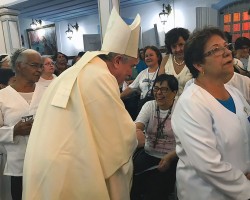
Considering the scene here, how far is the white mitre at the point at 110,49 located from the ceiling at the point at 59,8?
6895mm

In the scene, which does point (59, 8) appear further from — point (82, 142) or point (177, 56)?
point (82, 142)

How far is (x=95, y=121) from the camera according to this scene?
1.33 metres

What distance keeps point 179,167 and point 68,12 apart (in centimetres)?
1011

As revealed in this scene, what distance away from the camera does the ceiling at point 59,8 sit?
8656mm

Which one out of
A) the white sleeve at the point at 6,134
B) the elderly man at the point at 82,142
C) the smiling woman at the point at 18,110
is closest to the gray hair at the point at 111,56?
the elderly man at the point at 82,142

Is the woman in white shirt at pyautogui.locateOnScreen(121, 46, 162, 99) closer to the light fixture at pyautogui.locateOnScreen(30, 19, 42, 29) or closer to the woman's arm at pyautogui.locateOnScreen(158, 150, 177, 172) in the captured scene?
the woman's arm at pyautogui.locateOnScreen(158, 150, 177, 172)

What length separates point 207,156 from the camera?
1312mm

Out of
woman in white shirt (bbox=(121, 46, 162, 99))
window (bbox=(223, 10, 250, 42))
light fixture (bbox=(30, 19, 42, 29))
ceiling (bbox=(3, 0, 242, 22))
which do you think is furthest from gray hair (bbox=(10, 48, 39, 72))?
light fixture (bbox=(30, 19, 42, 29))

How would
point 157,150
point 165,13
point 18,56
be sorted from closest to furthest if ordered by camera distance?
point 18,56 < point 157,150 < point 165,13

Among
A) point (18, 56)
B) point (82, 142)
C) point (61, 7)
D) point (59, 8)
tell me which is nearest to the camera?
point (82, 142)

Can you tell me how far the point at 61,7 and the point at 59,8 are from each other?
0.22m

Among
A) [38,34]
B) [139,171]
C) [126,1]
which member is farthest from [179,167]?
[38,34]

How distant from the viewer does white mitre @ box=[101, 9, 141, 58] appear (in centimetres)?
151

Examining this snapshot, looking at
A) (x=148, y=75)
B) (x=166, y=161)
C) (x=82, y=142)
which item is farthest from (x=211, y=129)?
(x=148, y=75)
